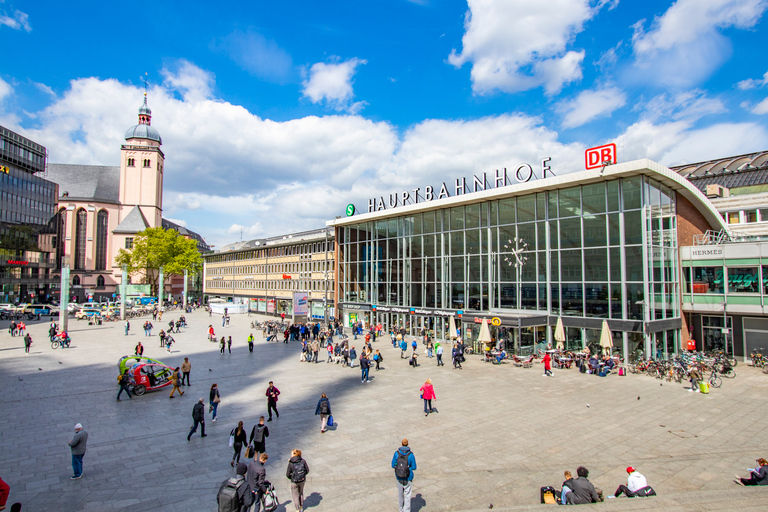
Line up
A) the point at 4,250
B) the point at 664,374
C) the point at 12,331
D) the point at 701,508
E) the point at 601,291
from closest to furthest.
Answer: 1. the point at 701,508
2. the point at 664,374
3. the point at 601,291
4. the point at 12,331
5. the point at 4,250

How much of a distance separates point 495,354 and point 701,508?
20.2 metres

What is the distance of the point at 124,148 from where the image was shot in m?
111

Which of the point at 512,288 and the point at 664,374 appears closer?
the point at 664,374

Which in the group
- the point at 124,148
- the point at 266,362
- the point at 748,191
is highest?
the point at 124,148

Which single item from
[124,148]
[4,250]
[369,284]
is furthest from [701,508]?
[124,148]

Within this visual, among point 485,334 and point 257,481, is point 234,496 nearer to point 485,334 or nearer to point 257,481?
point 257,481

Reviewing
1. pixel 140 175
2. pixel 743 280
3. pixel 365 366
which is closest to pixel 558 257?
pixel 743 280

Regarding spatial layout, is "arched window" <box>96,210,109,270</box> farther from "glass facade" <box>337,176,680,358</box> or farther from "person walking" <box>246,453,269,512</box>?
"person walking" <box>246,453,269,512</box>

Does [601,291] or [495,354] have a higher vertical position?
[601,291]

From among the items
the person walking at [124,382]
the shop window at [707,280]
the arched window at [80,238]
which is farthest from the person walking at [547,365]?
the arched window at [80,238]

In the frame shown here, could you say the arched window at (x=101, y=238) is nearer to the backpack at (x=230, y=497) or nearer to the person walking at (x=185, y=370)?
the person walking at (x=185, y=370)

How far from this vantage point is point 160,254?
87125mm

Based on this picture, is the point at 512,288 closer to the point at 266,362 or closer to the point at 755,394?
the point at 755,394

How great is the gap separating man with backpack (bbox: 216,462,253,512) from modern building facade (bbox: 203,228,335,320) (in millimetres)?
37009
